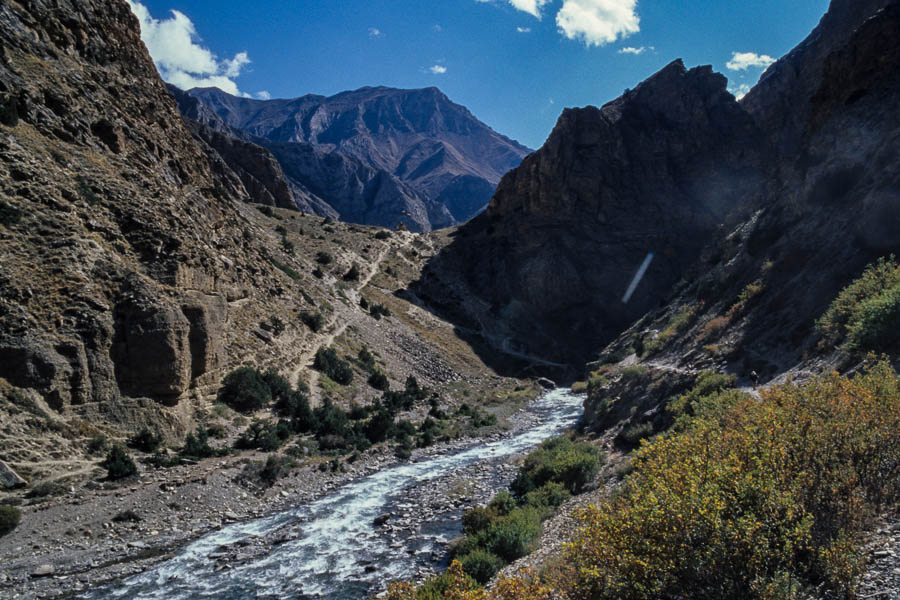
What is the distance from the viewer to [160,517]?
554 inches

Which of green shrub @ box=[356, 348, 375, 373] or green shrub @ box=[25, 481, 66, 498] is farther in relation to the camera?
green shrub @ box=[356, 348, 375, 373]

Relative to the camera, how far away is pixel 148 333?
1794 centimetres

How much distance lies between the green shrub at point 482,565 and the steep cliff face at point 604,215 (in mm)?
48220

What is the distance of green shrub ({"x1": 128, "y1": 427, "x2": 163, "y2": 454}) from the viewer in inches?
646

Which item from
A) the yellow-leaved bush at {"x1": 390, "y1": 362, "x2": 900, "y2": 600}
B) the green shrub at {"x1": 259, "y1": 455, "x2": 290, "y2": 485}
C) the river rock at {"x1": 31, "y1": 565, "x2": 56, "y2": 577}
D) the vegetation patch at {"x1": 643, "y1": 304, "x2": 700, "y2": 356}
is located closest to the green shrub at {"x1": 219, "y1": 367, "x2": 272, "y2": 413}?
the green shrub at {"x1": 259, "y1": 455, "x2": 290, "y2": 485}

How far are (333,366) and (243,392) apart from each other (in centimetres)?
846

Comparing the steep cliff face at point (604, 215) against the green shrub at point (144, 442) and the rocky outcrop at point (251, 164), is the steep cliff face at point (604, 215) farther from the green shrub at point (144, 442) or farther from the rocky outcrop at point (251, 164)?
the green shrub at point (144, 442)

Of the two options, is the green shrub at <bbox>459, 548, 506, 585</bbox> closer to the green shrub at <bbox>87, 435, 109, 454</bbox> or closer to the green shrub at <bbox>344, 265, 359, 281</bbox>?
the green shrub at <bbox>87, 435, 109, 454</bbox>

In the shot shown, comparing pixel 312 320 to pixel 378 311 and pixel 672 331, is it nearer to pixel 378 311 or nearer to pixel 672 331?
pixel 378 311

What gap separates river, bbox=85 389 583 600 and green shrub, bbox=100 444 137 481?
136 inches

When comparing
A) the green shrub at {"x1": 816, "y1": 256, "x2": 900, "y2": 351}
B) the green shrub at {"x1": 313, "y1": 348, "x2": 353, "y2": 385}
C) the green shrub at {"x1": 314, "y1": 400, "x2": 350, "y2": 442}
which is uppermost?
the green shrub at {"x1": 816, "y1": 256, "x2": 900, "y2": 351}

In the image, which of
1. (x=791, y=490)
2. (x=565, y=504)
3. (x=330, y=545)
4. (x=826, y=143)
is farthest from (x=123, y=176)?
(x=826, y=143)

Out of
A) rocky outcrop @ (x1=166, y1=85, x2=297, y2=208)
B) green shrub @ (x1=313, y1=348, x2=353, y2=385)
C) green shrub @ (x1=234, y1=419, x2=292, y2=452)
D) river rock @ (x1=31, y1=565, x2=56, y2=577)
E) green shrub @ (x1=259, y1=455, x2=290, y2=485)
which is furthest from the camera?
rocky outcrop @ (x1=166, y1=85, x2=297, y2=208)

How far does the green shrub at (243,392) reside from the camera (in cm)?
2214
